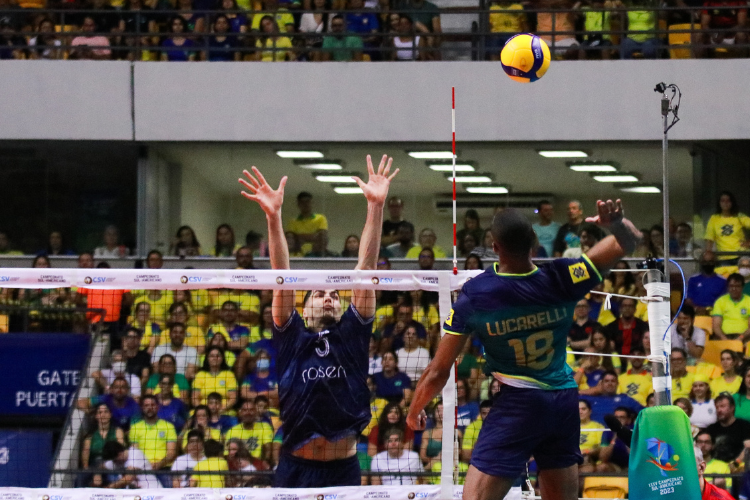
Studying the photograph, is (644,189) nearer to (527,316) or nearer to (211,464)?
(211,464)

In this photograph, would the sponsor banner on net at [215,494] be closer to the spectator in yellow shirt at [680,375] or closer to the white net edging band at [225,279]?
the white net edging band at [225,279]

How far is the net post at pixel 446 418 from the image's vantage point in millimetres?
7332

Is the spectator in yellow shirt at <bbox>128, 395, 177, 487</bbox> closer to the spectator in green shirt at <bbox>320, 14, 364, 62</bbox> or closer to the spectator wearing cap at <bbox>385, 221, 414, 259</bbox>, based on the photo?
the spectator wearing cap at <bbox>385, 221, 414, 259</bbox>

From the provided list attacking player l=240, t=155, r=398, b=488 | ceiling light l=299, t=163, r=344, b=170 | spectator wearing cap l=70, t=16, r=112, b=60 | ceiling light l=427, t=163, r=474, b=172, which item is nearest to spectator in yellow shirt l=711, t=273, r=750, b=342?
ceiling light l=427, t=163, r=474, b=172

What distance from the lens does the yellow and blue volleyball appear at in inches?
386

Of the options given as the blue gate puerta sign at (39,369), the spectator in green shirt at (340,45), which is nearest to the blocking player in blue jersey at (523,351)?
the blue gate puerta sign at (39,369)

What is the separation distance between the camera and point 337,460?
277 inches

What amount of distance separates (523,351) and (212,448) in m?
6.28

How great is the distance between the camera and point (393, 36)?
16.4 metres

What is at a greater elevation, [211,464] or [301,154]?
[301,154]

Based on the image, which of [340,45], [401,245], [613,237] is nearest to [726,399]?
[401,245]

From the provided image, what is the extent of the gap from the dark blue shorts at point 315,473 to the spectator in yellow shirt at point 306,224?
31.4 ft

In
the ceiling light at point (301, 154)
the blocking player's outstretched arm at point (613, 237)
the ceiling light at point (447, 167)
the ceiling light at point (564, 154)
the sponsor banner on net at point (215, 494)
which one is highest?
the ceiling light at point (301, 154)

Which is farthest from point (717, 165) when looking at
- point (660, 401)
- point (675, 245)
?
point (660, 401)
